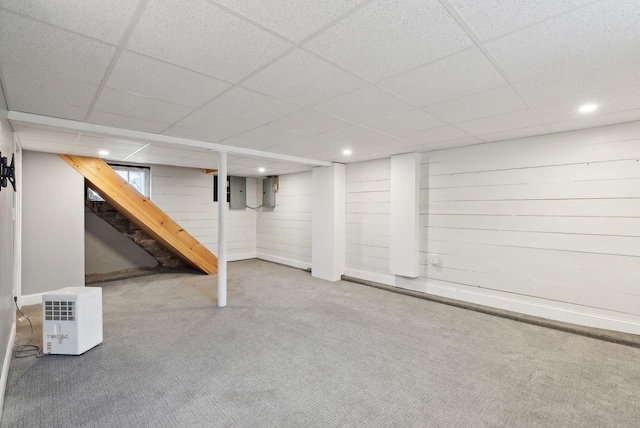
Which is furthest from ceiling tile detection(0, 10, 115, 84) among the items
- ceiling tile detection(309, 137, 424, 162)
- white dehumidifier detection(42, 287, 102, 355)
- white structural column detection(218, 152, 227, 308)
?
ceiling tile detection(309, 137, 424, 162)

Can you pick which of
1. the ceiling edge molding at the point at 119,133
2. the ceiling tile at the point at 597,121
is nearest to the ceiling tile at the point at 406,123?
the ceiling tile at the point at 597,121

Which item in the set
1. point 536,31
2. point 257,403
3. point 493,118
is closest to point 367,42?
point 536,31

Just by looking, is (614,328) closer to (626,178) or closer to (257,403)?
(626,178)

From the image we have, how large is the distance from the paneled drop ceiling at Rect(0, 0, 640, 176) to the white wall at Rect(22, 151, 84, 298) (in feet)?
4.35

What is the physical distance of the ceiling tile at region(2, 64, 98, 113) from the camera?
186cm

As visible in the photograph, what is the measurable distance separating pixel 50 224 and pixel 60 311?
7.88 feet

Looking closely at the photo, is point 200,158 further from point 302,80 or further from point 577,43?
point 577,43

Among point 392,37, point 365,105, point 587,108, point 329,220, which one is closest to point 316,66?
point 392,37

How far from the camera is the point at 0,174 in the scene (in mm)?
1917

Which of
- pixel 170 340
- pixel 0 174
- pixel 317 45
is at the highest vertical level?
pixel 317 45

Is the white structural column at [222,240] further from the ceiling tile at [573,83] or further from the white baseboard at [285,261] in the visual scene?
the ceiling tile at [573,83]

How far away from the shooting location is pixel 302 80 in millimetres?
1959

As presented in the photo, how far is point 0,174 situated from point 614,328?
5.40 m

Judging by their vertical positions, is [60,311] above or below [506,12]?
below
